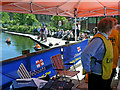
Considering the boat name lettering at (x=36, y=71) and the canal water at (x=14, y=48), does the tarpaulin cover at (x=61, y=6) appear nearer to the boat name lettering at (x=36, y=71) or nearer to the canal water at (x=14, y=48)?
the boat name lettering at (x=36, y=71)

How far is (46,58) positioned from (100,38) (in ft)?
11.4

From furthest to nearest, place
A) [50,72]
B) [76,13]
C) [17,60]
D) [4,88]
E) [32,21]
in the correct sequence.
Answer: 1. [32,21]
2. [76,13]
3. [50,72]
4. [17,60]
5. [4,88]

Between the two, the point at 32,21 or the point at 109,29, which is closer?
the point at 109,29

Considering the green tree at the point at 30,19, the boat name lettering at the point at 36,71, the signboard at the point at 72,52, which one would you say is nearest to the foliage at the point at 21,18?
the green tree at the point at 30,19

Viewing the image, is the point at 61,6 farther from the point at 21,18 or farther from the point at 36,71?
the point at 21,18

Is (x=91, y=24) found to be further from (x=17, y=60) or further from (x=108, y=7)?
(x=17, y=60)

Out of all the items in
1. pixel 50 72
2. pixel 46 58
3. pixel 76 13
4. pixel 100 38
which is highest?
pixel 76 13

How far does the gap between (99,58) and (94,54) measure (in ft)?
0.32

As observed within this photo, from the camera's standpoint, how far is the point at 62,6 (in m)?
7.41

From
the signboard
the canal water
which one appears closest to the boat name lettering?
the signboard

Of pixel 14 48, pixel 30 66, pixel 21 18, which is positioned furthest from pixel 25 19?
pixel 30 66

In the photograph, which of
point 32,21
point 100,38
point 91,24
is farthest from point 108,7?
point 32,21

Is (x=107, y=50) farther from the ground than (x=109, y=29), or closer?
closer

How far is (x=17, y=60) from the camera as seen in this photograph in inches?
169
